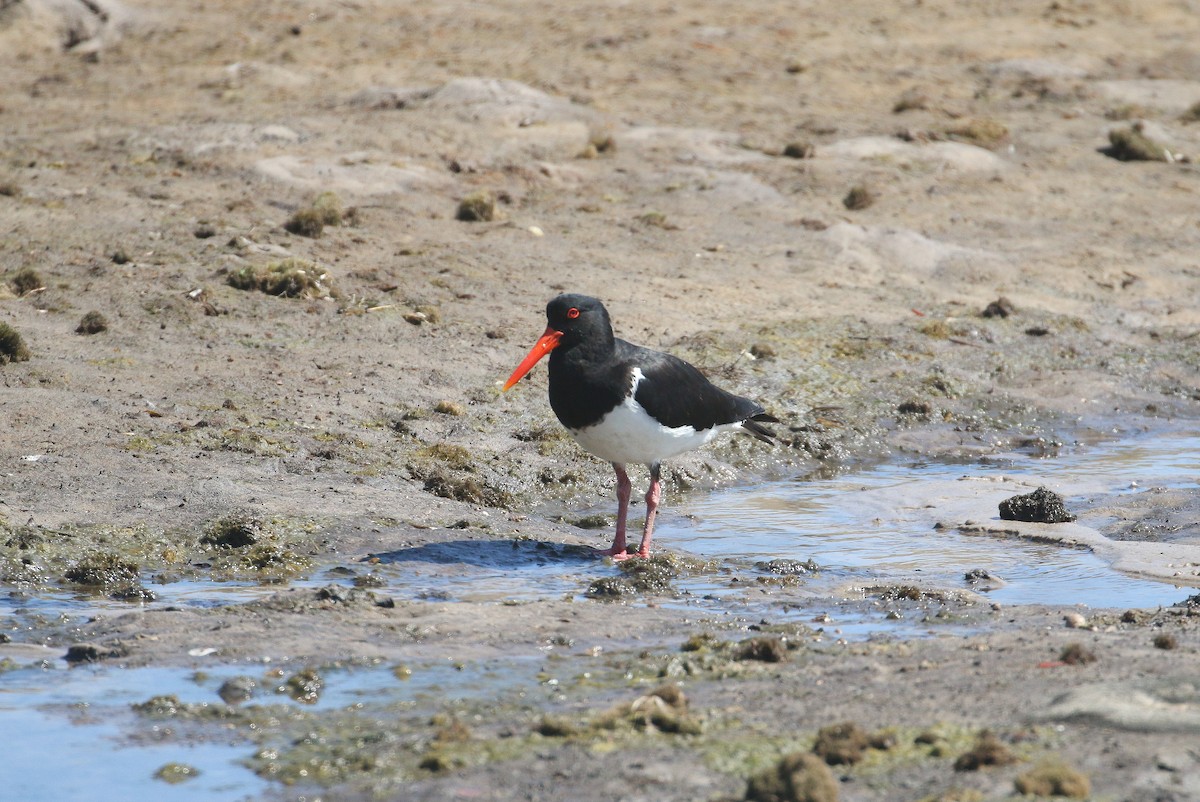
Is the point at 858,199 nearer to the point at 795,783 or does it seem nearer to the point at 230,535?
the point at 230,535

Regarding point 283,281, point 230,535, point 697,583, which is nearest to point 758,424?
point 697,583

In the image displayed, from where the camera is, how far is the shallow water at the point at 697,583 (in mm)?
5035

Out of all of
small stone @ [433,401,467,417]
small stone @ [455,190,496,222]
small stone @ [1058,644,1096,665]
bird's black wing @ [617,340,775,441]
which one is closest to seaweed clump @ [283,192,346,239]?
small stone @ [455,190,496,222]

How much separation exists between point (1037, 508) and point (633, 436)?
2.22 m

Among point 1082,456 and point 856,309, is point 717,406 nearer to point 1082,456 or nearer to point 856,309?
point 1082,456

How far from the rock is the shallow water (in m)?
0.18

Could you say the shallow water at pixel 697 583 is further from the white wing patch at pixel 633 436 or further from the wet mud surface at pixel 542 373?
the white wing patch at pixel 633 436

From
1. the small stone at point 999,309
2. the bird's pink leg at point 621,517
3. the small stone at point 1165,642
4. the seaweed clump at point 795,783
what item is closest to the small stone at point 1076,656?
the small stone at point 1165,642

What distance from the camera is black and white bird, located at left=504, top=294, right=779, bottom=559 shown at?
7.56 metres

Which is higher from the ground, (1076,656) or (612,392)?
(612,392)

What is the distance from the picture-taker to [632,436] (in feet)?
25.1

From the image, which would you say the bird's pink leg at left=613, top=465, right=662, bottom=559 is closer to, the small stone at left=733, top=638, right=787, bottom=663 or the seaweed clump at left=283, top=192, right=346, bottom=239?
the small stone at left=733, top=638, right=787, bottom=663

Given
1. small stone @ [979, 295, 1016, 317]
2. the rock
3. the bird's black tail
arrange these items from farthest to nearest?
small stone @ [979, 295, 1016, 317], the bird's black tail, the rock

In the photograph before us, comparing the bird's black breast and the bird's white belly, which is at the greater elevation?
the bird's black breast
